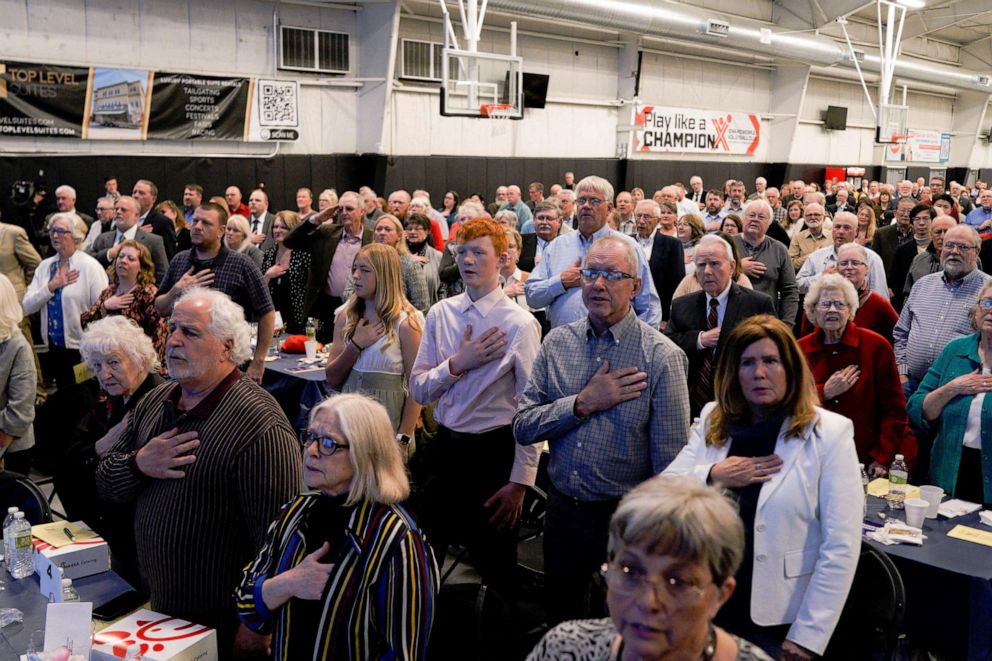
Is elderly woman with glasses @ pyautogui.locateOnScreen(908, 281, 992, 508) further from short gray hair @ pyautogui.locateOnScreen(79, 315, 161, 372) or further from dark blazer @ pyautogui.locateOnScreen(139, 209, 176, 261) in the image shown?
dark blazer @ pyautogui.locateOnScreen(139, 209, 176, 261)

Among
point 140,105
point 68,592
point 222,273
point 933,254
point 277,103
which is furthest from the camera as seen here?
point 277,103

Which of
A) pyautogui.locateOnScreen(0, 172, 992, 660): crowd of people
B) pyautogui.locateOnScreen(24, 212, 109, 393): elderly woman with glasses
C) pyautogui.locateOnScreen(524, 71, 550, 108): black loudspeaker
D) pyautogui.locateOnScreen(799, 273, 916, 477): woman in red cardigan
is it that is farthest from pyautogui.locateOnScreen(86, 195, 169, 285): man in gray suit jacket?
pyautogui.locateOnScreen(524, 71, 550, 108): black loudspeaker

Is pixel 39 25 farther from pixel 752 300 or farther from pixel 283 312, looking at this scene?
pixel 752 300

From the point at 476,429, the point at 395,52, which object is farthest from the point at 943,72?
the point at 476,429

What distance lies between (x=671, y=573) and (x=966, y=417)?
2.61m

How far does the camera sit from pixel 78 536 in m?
2.84

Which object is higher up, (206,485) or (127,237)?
(127,237)

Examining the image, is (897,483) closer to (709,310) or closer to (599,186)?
(709,310)

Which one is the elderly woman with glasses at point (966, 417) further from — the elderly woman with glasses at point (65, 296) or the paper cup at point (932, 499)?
the elderly woman with glasses at point (65, 296)

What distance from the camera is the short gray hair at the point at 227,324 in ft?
8.73

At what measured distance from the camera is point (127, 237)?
7379mm

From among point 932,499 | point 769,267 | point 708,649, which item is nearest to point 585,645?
point 708,649

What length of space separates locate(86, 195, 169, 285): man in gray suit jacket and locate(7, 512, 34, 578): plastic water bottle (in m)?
4.35

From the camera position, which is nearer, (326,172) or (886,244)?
(886,244)
